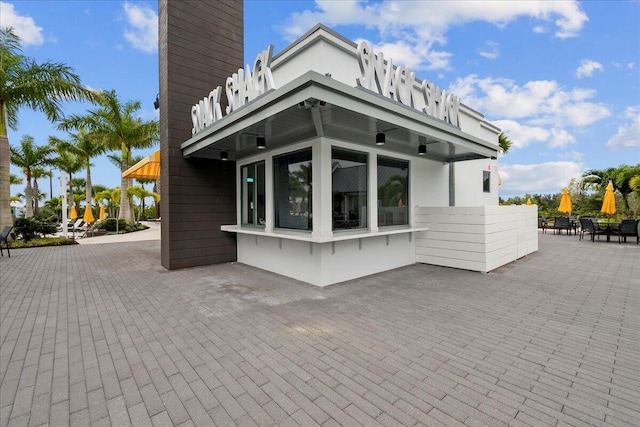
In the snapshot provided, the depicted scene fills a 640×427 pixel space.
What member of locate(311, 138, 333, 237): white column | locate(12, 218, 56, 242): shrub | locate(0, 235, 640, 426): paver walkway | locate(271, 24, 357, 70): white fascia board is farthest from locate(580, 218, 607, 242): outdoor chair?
locate(12, 218, 56, 242): shrub

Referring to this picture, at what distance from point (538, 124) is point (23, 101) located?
2651cm

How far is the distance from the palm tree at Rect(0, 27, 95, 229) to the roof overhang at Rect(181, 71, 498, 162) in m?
7.73

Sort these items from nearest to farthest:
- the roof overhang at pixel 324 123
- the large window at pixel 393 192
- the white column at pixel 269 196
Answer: the roof overhang at pixel 324 123 → the white column at pixel 269 196 → the large window at pixel 393 192

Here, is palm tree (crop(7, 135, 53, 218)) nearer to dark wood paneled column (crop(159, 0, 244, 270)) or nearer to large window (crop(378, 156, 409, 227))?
dark wood paneled column (crop(159, 0, 244, 270))

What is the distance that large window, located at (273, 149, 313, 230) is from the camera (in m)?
5.55

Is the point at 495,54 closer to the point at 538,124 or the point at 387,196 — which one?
the point at 387,196

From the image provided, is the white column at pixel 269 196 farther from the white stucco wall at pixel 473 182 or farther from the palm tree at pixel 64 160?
the palm tree at pixel 64 160

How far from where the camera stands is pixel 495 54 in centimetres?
981

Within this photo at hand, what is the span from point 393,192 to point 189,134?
17.9 ft

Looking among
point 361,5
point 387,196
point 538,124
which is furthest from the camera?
point 538,124

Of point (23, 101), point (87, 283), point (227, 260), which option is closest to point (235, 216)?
point (227, 260)

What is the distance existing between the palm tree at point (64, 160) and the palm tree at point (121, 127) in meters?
5.05

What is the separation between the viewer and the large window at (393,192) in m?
6.47

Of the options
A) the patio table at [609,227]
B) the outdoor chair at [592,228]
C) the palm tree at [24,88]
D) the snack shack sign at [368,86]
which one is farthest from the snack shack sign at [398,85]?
the palm tree at [24,88]
